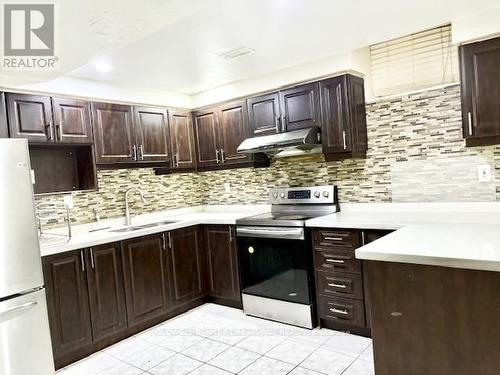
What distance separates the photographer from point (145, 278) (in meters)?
3.30

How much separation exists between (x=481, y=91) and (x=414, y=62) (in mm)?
714

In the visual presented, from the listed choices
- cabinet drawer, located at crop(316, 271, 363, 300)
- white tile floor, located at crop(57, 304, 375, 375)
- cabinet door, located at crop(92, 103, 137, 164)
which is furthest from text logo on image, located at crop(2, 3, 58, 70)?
cabinet drawer, located at crop(316, 271, 363, 300)

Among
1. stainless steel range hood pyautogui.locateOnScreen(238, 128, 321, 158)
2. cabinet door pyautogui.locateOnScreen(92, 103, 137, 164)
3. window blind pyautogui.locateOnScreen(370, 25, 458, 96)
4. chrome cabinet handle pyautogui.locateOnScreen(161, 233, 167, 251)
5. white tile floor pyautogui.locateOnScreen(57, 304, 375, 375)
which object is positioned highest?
window blind pyautogui.locateOnScreen(370, 25, 458, 96)

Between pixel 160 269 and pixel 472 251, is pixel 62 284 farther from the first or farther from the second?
pixel 472 251

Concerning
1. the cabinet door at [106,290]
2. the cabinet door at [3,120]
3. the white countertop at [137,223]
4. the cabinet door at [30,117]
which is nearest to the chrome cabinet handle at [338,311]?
the white countertop at [137,223]

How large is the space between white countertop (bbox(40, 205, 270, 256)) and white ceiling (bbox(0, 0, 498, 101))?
1.24 meters

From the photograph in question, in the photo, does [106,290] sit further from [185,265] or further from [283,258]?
[283,258]

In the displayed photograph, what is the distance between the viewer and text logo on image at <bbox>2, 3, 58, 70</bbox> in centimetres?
185

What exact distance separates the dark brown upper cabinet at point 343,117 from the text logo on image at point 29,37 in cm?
207

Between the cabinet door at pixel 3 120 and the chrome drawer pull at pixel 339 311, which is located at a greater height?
the cabinet door at pixel 3 120

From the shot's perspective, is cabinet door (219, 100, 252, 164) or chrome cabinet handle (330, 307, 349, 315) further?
cabinet door (219, 100, 252, 164)

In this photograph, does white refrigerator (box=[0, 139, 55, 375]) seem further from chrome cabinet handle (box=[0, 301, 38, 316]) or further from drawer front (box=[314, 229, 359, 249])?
drawer front (box=[314, 229, 359, 249])

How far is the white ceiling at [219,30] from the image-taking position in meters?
1.96

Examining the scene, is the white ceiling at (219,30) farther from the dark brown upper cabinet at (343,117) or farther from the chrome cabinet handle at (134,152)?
the chrome cabinet handle at (134,152)
